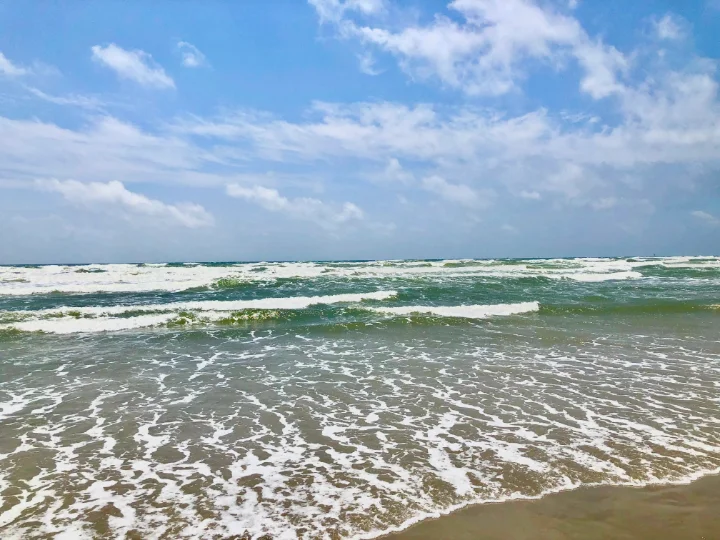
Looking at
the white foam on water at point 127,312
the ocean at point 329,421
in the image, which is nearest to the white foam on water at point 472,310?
the ocean at point 329,421

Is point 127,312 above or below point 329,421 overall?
above

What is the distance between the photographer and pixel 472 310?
1830 cm

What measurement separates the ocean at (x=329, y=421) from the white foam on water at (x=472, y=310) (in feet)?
6.91

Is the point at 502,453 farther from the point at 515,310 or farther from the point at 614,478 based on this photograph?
the point at 515,310

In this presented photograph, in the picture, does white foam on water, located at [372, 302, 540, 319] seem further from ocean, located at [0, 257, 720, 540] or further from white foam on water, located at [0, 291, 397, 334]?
white foam on water, located at [0, 291, 397, 334]

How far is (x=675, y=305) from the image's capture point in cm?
1869

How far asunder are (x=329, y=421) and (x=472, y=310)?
12814 mm

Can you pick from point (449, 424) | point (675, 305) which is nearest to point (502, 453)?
point (449, 424)

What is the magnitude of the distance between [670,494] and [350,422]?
3619mm

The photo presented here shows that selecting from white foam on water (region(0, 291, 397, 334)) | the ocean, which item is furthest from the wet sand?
white foam on water (region(0, 291, 397, 334))

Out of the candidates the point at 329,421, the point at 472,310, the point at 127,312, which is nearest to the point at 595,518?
the point at 329,421

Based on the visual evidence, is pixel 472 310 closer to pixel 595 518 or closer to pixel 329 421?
pixel 329 421

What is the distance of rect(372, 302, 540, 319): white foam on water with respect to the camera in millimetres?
17078

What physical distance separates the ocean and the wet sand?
176 millimetres
